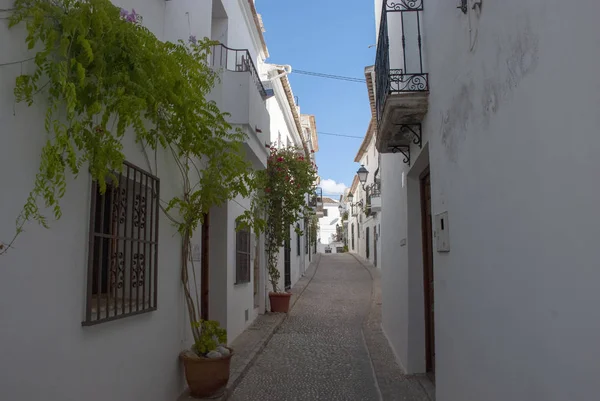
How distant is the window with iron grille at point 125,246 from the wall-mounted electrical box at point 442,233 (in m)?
2.51

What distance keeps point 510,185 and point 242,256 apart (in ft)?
23.2

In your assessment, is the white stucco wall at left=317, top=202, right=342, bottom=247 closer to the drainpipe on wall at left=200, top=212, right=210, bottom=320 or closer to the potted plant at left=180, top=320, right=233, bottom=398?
the drainpipe on wall at left=200, top=212, right=210, bottom=320

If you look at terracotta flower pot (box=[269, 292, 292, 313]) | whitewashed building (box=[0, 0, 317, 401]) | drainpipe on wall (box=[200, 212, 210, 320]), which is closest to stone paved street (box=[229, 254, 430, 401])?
terracotta flower pot (box=[269, 292, 292, 313])

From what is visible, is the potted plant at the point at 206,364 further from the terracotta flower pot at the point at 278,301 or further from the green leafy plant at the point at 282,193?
the terracotta flower pot at the point at 278,301

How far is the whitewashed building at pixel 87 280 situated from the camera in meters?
2.61

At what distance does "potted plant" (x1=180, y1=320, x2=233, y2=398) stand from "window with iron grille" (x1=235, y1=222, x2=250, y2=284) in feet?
10.6

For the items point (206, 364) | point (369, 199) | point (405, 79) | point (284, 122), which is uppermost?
point (284, 122)

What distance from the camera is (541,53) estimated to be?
7.39 ft

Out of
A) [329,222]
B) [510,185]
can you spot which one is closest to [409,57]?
[510,185]

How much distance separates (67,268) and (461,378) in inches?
110

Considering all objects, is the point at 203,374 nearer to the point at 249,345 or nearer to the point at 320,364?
the point at 320,364

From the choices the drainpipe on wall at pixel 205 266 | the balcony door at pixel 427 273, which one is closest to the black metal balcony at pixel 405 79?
the balcony door at pixel 427 273

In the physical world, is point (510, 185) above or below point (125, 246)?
above

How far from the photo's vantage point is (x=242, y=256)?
931 centimetres
